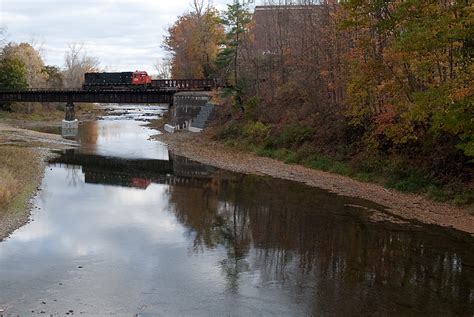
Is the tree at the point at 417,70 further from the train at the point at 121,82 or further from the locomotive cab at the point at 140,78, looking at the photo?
the locomotive cab at the point at 140,78

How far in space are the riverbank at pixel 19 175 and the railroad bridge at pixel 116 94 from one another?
14.8 m

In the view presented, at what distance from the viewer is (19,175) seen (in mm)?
28391

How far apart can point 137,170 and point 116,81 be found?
4272 cm

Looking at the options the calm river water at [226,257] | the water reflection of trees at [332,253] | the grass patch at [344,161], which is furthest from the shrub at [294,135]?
the water reflection of trees at [332,253]

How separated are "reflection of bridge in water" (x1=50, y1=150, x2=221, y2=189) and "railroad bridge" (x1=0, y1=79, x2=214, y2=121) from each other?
22.4m

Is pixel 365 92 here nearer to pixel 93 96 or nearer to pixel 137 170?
pixel 137 170

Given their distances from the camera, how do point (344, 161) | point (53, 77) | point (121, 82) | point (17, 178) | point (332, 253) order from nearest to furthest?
point (332, 253) → point (17, 178) → point (344, 161) → point (121, 82) → point (53, 77)

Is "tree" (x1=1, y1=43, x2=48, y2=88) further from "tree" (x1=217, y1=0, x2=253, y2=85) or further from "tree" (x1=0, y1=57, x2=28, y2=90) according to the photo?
"tree" (x1=217, y1=0, x2=253, y2=85)

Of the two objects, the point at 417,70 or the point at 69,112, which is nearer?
the point at 417,70

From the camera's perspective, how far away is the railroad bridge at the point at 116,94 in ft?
215

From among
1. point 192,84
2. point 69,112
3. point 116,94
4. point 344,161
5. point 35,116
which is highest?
point 192,84

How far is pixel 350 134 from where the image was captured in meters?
34.5

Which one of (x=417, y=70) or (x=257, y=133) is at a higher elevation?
(x=417, y=70)

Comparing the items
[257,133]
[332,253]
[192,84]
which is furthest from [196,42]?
[332,253]
